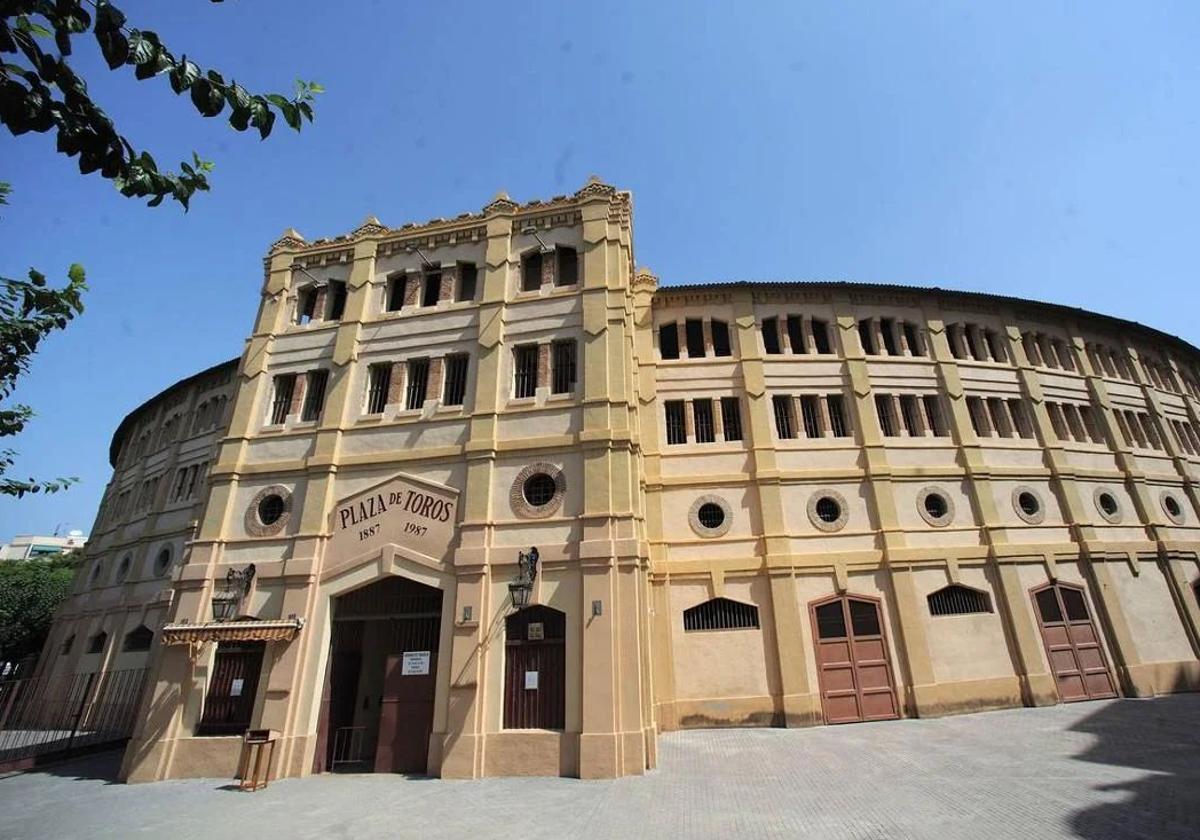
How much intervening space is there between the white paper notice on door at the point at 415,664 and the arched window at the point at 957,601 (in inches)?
633

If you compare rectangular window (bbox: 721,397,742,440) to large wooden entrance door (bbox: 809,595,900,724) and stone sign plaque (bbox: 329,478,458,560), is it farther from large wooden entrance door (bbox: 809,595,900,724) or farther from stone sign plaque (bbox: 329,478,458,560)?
stone sign plaque (bbox: 329,478,458,560)

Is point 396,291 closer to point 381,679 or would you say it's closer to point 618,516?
point 618,516

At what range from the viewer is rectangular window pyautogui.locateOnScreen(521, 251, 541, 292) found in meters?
18.3

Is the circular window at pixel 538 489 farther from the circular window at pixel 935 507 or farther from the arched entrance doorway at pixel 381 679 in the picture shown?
the circular window at pixel 935 507

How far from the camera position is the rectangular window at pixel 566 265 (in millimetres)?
18188

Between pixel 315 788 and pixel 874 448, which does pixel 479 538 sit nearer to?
pixel 315 788

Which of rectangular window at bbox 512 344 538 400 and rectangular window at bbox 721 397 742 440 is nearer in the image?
rectangular window at bbox 512 344 538 400

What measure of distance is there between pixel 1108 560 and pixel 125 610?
40640mm

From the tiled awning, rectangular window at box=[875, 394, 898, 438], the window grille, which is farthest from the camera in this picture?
rectangular window at box=[875, 394, 898, 438]

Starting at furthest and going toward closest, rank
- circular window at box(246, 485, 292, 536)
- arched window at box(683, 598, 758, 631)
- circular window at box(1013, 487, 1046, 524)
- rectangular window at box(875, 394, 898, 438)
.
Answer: rectangular window at box(875, 394, 898, 438), circular window at box(1013, 487, 1046, 524), arched window at box(683, 598, 758, 631), circular window at box(246, 485, 292, 536)

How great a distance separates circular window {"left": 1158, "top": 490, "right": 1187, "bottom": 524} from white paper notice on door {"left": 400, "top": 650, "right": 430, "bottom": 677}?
93.7 ft

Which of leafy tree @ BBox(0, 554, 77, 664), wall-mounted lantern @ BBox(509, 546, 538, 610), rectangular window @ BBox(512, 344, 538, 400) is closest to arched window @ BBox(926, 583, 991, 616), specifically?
wall-mounted lantern @ BBox(509, 546, 538, 610)

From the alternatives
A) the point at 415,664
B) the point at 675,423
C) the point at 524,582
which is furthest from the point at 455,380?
the point at 675,423

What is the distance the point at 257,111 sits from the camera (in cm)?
406
